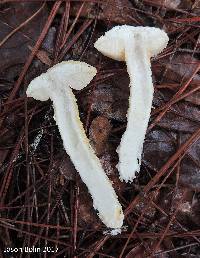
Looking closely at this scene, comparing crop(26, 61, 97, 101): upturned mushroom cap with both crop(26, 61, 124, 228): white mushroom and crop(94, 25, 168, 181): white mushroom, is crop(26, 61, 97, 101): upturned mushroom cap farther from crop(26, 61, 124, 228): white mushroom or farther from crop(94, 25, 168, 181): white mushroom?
crop(94, 25, 168, 181): white mushroom

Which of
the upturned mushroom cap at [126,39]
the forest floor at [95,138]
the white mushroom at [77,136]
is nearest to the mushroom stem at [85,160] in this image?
the white mushroom at [77,136]

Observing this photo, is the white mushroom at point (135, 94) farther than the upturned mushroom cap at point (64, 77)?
Yes

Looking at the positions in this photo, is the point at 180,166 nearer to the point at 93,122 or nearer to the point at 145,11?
the point at 93,122

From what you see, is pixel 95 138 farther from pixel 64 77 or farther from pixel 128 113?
pixel 64 77

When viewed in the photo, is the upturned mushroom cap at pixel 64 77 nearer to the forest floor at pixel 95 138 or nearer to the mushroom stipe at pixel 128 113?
the mushroom stipe at pixel 128 113

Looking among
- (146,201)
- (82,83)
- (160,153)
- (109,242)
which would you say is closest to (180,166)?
(160,153)

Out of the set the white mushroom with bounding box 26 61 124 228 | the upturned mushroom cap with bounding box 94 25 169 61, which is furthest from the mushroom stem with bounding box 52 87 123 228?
the upturned mushroom cap with bounding box 94 25 169 61
